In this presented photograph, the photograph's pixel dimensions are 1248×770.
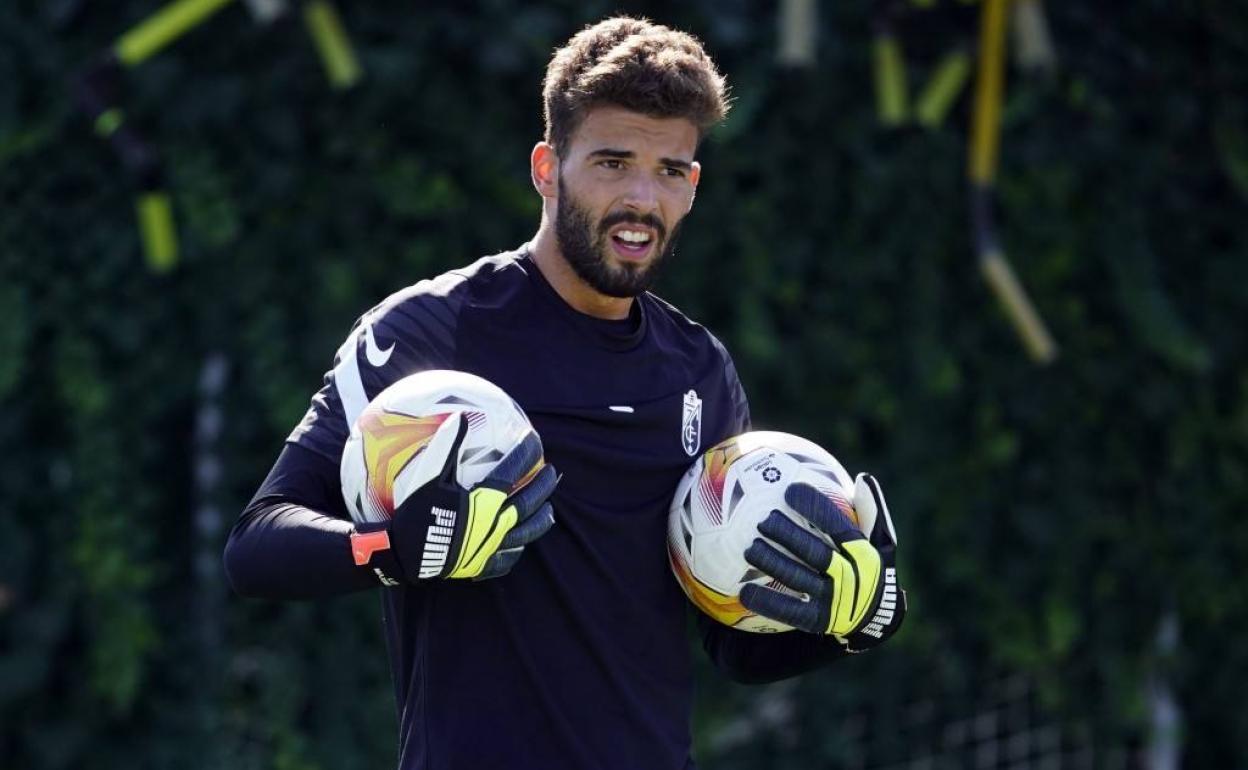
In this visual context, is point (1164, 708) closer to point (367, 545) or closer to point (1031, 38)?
point (1031, 38)

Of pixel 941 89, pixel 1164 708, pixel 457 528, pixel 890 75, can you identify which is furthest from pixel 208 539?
pixel 457 528

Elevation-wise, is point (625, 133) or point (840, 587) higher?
point (625, 133)

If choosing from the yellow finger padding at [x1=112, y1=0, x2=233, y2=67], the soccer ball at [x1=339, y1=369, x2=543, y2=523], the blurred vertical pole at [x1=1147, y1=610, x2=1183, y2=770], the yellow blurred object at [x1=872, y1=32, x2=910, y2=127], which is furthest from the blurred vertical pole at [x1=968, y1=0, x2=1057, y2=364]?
the soccer ball at [x1=339, y1=369, x2=543, y2=523]

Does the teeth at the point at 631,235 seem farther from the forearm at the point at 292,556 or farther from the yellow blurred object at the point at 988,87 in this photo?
the yellow blurred object at the point at 988,87

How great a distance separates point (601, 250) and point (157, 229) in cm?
304

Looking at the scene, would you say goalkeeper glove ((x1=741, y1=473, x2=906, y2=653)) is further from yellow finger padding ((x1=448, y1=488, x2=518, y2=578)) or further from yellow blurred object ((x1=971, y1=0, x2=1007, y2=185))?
yellow blurred object ((x1=971, y1=0, x2=1007, y2=185))

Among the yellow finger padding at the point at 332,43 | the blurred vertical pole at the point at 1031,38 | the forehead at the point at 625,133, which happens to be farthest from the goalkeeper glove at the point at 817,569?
the blurred vertical pole at the point at 1031,38

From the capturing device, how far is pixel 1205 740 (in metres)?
6.80

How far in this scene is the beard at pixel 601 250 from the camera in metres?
2.85

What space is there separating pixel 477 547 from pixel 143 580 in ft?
11.5

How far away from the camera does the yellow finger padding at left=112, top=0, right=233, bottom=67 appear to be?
539cm

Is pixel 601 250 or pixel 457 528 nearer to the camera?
pixel 457 528

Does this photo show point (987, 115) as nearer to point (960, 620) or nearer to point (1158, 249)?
point (1158, 249)

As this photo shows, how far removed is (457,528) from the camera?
98.2 inches
